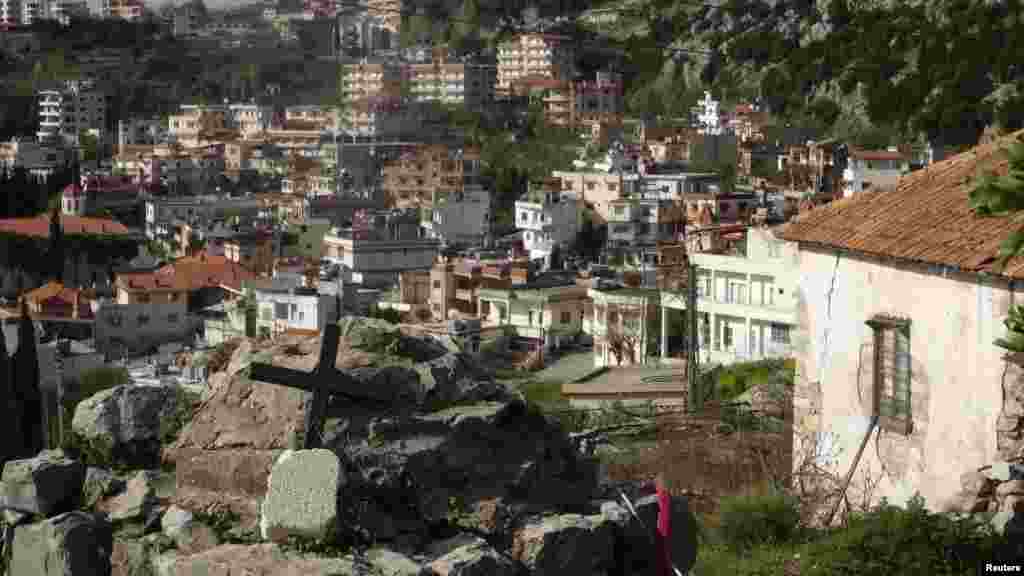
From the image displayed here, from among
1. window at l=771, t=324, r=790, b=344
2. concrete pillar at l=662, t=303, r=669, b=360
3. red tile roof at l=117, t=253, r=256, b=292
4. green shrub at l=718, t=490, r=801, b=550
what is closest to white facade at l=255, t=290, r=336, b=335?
red tile roof at l=117, t=253, r=256, b=292

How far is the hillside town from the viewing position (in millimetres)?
8211

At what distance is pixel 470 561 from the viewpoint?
7.57 m

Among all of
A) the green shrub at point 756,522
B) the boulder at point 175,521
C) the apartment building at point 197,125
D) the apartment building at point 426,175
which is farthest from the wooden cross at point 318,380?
the apartment building at point 197,125

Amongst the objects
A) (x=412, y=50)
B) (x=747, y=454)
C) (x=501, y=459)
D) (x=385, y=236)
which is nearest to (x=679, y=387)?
(x=747, y=454)

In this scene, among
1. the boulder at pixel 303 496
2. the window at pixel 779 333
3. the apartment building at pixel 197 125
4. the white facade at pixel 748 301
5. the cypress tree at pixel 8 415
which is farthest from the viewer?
the apartment building at pixel 197 125

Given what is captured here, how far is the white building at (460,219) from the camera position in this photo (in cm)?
8521

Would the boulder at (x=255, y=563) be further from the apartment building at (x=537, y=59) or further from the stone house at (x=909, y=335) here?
the apartment building at (x=537, y=59)

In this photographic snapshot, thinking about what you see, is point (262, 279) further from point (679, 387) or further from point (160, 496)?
point (160, 496)

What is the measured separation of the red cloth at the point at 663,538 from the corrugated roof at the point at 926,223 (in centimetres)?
399

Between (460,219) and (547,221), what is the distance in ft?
18.7

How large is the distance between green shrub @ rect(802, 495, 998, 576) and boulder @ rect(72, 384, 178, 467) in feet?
10.8

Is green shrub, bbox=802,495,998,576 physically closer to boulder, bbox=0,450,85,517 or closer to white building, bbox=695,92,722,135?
boulder, bbox=0,450,85,517

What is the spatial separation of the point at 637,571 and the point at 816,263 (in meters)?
Result: 5.94

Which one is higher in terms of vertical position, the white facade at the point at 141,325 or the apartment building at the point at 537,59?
the apartment building at the point at 537,59
